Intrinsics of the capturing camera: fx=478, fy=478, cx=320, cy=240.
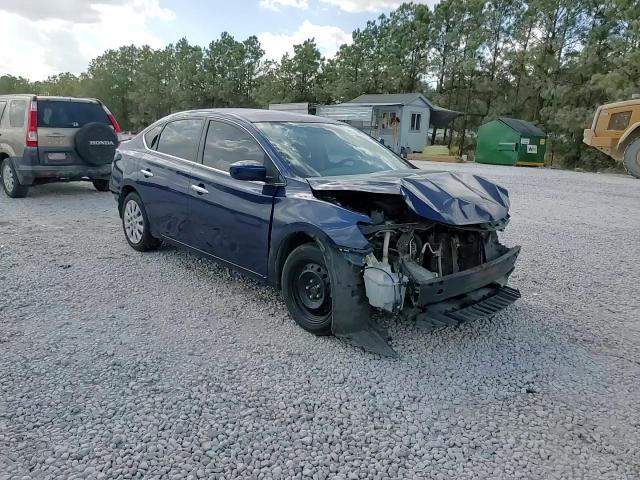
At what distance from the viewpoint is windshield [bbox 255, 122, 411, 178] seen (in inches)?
158

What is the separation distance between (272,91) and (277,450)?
49.8 metres

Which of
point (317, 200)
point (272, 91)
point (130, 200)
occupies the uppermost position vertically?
point (272, 91)

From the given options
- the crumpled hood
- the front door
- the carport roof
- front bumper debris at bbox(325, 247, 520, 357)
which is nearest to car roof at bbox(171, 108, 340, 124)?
the front door

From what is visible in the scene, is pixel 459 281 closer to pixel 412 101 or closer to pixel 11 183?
pixel 11 183

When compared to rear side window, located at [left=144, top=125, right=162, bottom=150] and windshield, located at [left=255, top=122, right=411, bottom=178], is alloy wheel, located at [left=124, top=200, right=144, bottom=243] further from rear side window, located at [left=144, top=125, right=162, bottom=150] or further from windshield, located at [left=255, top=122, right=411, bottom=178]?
windshield, located at [left=255, top=122, right=411, bottom=178]

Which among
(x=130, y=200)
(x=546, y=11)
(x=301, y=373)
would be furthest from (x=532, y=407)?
(x=546, y=11)

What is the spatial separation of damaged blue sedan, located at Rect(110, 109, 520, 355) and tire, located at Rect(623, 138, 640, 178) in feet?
48.0

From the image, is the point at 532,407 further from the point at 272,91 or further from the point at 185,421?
the point at 272,91

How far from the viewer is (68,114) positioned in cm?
876

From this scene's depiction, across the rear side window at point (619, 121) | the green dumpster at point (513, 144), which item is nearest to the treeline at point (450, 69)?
the green dumpster at point (513, 144)

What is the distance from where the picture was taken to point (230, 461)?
2305 mm

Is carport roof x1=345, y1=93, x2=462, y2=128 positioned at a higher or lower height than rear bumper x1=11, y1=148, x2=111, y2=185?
higher

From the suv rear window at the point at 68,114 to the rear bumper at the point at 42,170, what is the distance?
0.62 meters

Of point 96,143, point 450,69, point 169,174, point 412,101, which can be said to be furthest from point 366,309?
point 450,69
